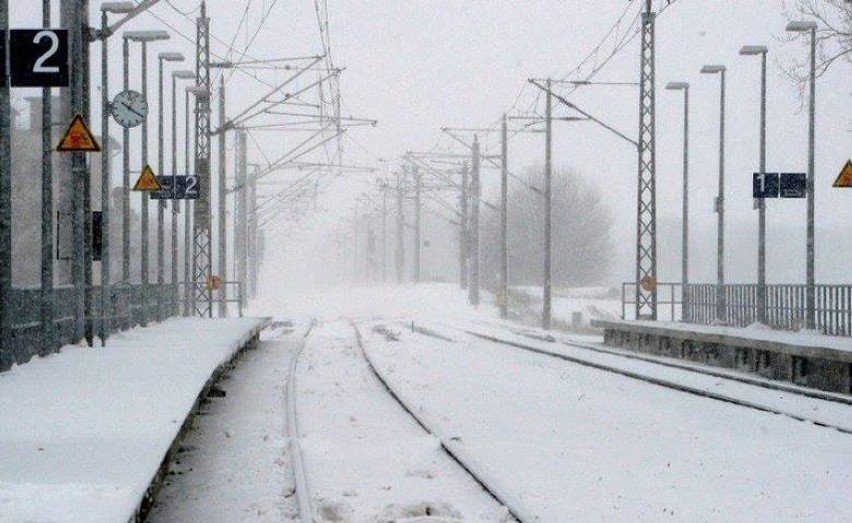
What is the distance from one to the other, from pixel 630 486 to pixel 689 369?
12882mm

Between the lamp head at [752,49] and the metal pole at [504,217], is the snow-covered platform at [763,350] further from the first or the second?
the metal pole at [504,217]

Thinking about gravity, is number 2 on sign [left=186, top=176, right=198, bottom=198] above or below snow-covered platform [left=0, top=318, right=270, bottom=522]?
above

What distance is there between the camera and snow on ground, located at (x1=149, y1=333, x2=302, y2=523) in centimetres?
827

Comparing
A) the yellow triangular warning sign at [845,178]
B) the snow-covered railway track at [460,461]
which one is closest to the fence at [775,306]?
the yellow triangular warning sign at [845,178]

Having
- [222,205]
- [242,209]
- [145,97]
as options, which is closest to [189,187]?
[145,97]

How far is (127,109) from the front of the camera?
22688 mm

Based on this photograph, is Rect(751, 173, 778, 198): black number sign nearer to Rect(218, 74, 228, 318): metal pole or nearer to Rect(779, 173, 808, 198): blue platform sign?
Rect(779, 173, 808, 198): blue platform sign

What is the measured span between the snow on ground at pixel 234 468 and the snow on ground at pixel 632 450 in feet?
5.23

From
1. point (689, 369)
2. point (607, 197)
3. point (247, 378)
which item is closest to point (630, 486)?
point (247, 378)

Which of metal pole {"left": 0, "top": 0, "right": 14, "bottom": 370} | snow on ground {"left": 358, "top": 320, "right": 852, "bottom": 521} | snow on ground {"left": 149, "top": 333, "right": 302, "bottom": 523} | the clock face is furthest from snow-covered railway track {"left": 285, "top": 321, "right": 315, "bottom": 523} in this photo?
the clock face

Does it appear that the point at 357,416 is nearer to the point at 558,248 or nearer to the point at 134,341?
the point at 134,341

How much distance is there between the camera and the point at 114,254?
75.1 meters

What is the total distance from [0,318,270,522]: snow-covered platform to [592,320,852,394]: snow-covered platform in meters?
9.02

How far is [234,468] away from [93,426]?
1444 millimetres
